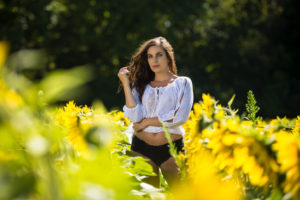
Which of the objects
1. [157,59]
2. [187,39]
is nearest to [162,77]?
[157,59]

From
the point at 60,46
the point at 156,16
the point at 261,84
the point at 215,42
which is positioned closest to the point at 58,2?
the point at 60,46

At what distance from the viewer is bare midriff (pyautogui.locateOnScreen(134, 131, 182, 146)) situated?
7.64 feet

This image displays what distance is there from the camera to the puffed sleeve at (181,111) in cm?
233

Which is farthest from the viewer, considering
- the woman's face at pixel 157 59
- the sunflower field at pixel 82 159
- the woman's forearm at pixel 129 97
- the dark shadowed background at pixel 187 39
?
the dark shadowed background at pixel 187 39

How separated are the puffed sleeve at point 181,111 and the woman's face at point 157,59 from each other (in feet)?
0.94

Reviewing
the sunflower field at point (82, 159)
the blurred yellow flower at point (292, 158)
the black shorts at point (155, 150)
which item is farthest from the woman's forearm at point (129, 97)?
the blurred yellow flower at point (292, 158)

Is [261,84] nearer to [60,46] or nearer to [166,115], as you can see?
[60,46]

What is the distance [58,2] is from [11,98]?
17109mm

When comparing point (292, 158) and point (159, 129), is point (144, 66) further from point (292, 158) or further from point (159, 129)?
point (292, 158)

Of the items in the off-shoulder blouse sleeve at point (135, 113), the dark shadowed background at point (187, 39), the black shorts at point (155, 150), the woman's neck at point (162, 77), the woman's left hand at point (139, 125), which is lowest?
the black shorts at point (155, 150)

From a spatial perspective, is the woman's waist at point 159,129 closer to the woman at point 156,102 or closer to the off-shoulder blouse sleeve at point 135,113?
the woman at point 156,102

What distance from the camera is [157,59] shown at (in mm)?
2750

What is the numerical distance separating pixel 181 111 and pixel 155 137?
24 cm

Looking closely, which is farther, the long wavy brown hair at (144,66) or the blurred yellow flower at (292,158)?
the long wavy brown hair at (144,66)
